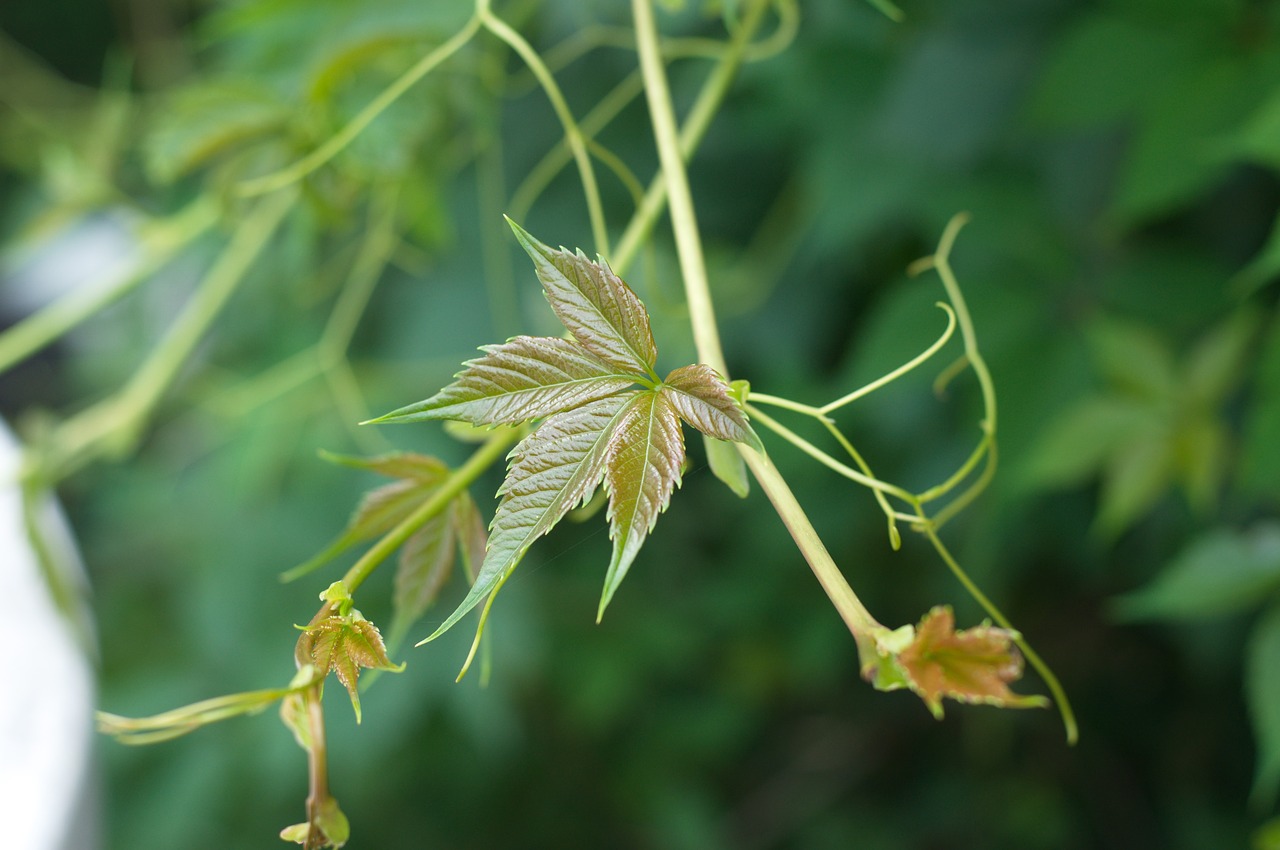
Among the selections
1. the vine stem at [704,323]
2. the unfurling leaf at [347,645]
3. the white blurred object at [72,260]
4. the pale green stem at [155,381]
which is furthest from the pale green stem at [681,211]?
the white blurred object at [72,260]

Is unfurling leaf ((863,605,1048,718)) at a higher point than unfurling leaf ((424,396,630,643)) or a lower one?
lower

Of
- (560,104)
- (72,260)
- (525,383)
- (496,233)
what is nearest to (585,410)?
(525,383)

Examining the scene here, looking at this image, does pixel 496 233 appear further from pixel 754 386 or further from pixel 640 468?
pixel 640 468

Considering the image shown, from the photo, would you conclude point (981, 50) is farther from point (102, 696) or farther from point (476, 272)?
point (102, 696)

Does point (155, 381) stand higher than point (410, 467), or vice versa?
point (155, 381)

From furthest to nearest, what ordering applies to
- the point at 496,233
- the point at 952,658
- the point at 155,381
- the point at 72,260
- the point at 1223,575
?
1. the point at 72,260
2. the point at 496,233
3. the point at 155,381
4. the point at 1223,575
5. the point at 952,658

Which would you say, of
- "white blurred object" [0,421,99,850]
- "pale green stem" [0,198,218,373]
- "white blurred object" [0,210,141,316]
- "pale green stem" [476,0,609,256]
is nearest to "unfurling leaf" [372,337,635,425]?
"pale green stem" [476,0,609,256]

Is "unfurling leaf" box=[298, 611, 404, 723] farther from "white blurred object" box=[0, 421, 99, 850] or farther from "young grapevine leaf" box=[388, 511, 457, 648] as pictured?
"white blurred object" box=[0, 421, 99, 850]
